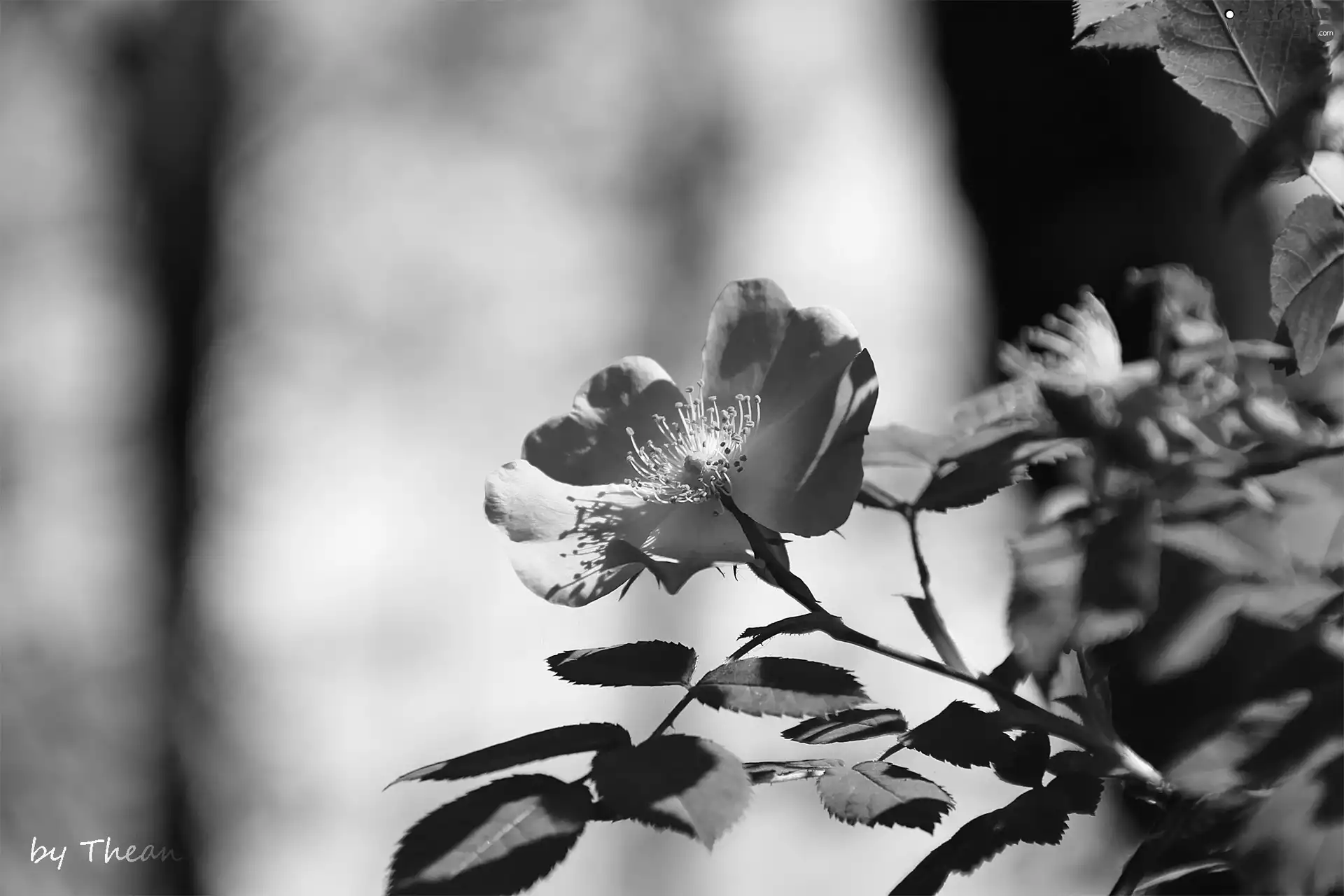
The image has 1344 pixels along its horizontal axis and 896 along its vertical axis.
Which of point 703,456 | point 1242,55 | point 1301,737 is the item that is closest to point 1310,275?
point 1242,55

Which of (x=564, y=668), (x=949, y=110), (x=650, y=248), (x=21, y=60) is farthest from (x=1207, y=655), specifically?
(x=21, y=60)

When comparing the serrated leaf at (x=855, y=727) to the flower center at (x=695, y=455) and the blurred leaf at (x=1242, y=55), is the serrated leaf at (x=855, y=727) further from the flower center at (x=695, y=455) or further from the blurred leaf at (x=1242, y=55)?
Answer: the blurred leaf at (x=1242, y=55)

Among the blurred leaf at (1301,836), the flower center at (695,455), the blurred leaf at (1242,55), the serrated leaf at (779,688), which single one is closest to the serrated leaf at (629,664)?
the serrated leaf at (779,688)

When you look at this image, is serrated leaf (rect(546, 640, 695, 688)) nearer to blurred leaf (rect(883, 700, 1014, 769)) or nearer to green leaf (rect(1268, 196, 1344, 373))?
blurred leaf (rect(883, 700, 1014, 769))

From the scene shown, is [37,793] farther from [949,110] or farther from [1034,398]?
[1034,398]

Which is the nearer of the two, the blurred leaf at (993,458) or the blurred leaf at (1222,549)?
the blurred leaf at (1222,549)
